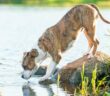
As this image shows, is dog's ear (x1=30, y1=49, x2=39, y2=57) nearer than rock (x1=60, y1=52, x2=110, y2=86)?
No

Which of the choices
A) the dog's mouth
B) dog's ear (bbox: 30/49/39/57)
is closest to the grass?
the dog's mouth

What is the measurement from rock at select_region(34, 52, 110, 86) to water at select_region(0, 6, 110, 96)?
0.53m

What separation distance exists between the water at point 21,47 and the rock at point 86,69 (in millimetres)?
533

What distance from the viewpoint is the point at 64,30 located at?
14.9 m

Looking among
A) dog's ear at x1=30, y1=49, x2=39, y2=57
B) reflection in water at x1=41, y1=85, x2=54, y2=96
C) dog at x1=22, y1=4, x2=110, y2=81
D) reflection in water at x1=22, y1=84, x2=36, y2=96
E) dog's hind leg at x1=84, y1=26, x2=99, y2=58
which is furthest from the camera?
dog's hind leg at x1=84, y1=26, x2=99, y2=58

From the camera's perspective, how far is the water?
13.1 m

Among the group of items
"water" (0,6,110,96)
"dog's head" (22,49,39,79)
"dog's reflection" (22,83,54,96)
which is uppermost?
"dog's head" (22,49,39,79)

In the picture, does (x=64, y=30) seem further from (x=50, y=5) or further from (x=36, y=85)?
(x=50, y=5)

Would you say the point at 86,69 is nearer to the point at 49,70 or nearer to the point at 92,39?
the point at 49,70

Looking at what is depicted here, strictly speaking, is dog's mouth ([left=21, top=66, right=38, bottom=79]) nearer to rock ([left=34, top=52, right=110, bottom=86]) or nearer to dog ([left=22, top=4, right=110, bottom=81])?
dog ([left=22, top=4, right=110, bottom=81])

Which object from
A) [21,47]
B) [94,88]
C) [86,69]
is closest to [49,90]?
[86,69]

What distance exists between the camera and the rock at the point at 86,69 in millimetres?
13461

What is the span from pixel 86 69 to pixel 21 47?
8025 millimetres

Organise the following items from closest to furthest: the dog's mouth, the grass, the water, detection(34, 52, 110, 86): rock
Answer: the grass
the water
detection(34, 52, 110, 86): rock
the dog's mouth
